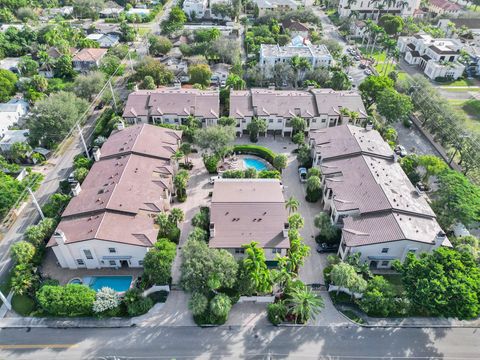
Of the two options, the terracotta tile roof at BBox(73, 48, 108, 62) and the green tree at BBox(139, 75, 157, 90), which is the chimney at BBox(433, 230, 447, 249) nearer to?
the green tree at BBox(139, 75, 157, 90)

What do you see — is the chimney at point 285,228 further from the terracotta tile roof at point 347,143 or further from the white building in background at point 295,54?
the white building in background at point 295,54

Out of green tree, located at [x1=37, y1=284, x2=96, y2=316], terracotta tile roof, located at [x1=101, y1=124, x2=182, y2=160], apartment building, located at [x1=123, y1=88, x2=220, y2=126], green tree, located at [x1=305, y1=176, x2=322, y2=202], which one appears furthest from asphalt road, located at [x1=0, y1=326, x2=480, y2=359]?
apartment building, located at [x1=123, y1=88, x2=220, y2=126]

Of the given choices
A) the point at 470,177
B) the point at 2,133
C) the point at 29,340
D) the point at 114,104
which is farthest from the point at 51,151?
the point at 470,177

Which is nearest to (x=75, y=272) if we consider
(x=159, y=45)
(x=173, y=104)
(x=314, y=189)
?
(x=314, y=189)

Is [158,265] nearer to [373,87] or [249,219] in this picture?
[249,219]

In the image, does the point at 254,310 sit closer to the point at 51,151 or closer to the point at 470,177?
the point at 470,177

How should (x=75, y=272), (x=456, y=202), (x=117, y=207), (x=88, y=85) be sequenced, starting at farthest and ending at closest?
(x=88, y=85), (x=456, y=202), (x=117, y=207), (x=75, y=272)

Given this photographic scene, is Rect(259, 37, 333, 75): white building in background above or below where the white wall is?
above
